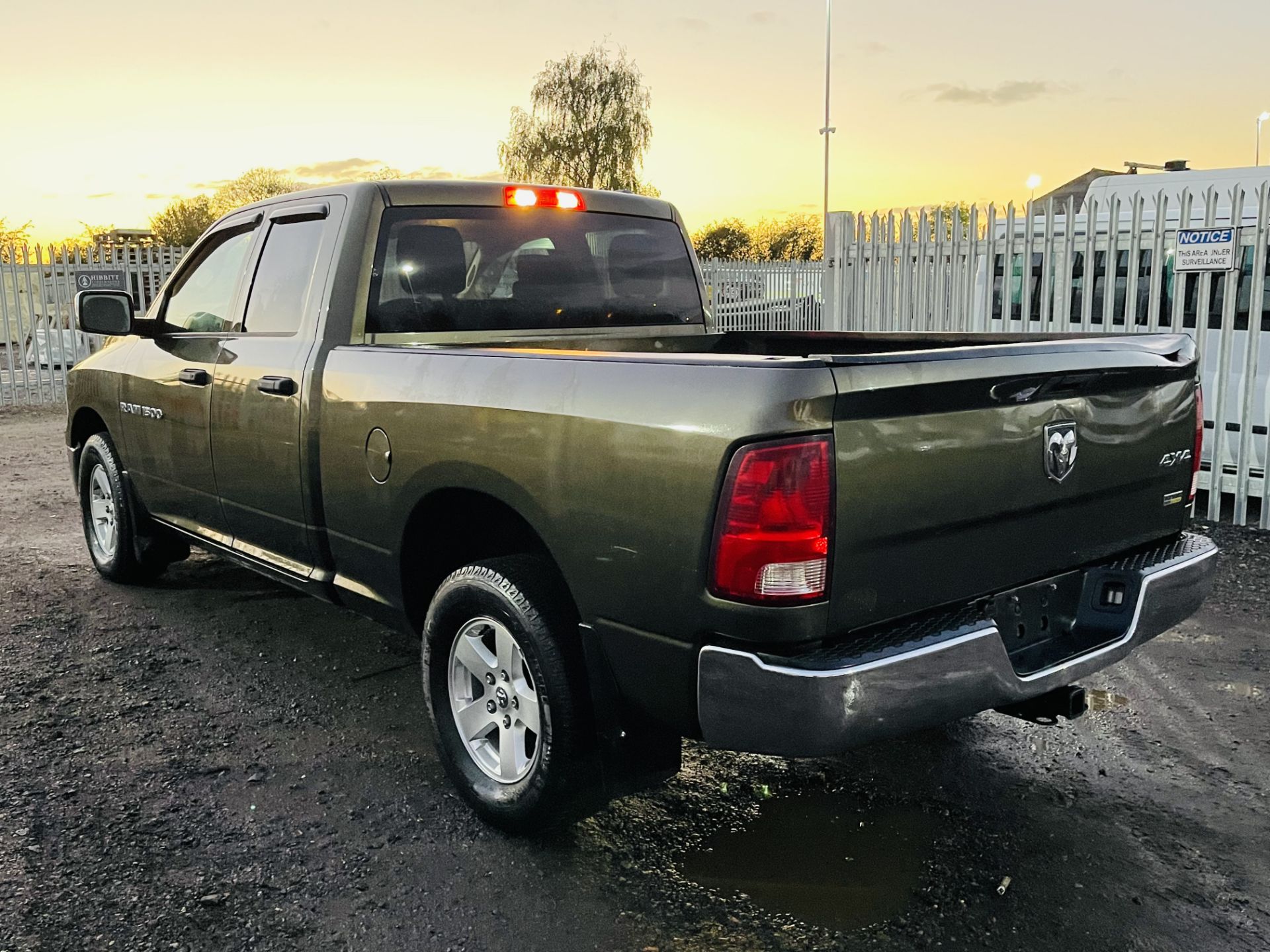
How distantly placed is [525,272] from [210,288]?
163cm

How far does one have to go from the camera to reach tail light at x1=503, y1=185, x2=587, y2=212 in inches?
167

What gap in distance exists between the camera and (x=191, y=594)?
5.74 metres

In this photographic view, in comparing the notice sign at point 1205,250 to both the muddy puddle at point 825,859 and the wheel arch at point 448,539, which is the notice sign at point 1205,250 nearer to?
the muddy puddle at point 825,859

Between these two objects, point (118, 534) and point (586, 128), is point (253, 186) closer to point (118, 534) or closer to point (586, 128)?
point (586, 128)

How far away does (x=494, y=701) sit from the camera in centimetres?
323

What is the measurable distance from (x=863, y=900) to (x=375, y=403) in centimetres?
204

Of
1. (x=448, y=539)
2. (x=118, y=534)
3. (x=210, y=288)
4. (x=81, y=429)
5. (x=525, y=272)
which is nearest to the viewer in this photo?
(x=448, y=539)

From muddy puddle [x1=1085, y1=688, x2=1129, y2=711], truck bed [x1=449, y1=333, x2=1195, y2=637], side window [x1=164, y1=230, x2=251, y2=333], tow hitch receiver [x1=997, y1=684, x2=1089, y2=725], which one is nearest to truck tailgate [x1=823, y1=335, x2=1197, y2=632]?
truck bed [x1=449, y1=333, x2=1195, y2=637]

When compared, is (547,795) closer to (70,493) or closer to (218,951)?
(218,951)

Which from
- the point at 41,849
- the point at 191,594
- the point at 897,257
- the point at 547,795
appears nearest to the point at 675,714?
the point at 547,795

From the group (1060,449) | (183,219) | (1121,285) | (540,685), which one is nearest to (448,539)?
(540,685)

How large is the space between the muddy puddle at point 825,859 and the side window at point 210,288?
2968 millimetres

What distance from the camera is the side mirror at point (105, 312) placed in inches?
194

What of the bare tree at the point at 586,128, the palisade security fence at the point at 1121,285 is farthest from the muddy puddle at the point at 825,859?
the bare tree at the point at 586,128
